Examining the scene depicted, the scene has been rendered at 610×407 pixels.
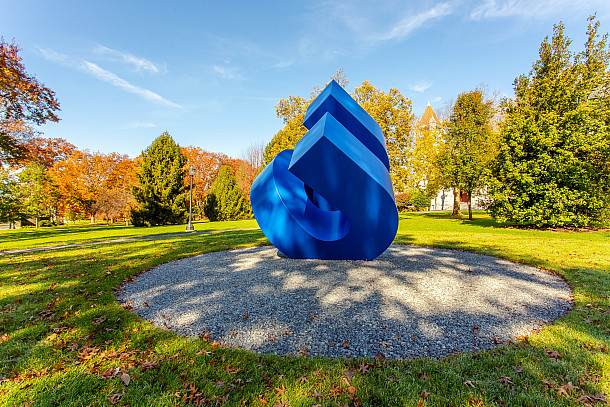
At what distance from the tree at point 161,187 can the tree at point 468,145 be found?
2740cm

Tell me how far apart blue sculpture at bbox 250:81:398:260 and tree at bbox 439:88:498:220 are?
2004 cm

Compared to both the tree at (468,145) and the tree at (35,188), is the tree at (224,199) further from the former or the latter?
the tree at (468,145)

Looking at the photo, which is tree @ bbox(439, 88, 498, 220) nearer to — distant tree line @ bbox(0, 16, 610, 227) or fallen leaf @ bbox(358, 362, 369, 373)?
distant tree line @ bbox(0, 16, 610, 227)

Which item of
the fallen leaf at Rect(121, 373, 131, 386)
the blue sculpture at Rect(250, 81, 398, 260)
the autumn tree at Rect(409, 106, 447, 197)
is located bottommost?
the fallen leaf at Rect(121, 373, 131, 386)

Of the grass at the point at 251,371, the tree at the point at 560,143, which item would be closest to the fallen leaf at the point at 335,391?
the grass at the point at 251,371

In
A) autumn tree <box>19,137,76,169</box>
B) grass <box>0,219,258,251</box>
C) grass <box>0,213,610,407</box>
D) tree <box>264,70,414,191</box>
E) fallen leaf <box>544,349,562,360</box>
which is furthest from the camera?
autumn tree <box>19,137,76,169</box>

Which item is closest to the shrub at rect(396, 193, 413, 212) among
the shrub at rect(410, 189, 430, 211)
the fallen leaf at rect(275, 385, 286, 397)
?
the shrub at rect(410, 189, 430, 211)

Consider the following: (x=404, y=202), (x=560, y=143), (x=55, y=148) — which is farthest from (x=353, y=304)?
(x=55, y=148)

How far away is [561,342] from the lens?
3.59 meters

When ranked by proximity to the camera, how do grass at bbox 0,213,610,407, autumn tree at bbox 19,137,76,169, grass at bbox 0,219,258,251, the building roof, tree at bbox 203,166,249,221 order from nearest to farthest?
grass at bbox 0,213,610,407
grass at bbox 0,219,258,251
tree at bbox 203,166,249,221
autumn tree at bbox 19,137,76,169
the building roof

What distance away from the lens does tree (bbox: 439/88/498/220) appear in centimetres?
2362

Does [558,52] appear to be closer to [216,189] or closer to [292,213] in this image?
[292,213]

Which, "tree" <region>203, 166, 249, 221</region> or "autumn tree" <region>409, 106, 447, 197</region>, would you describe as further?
"tree" <region>203, 166, 249, 221</region>

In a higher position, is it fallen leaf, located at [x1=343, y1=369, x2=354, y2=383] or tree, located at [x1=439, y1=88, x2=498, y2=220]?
tree, located at [x1=439, y1=88, x2=498, y2=220]
